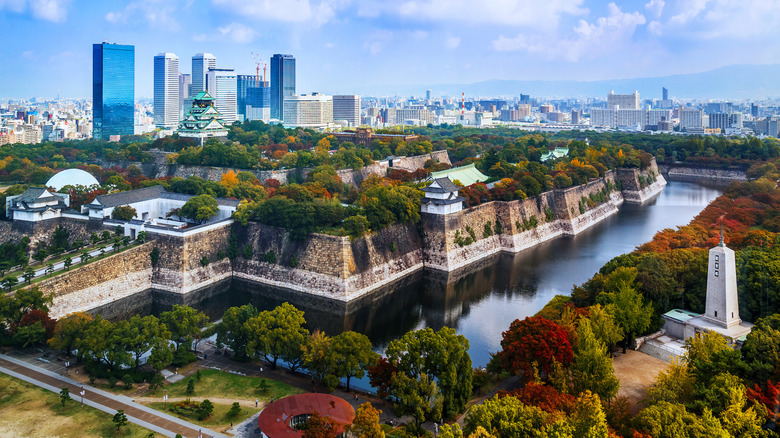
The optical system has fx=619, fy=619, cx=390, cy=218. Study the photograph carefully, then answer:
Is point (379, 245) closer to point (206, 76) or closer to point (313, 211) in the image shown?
point (313, 211)

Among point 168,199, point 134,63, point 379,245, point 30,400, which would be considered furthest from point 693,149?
point 134,63

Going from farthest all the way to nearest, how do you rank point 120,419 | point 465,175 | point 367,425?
point 465,175
point 120,419
point 367,425

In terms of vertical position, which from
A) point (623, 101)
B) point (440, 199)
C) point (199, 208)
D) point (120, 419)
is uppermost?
point (623, 101)

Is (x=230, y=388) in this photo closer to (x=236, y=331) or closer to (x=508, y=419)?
(x=236, y=331)

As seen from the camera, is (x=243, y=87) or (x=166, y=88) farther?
(x=243, y=87)

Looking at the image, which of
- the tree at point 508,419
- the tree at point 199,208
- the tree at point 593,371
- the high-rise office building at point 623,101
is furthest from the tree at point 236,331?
the high-rise office building at point 623,101

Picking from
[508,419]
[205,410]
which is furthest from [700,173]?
[205,410]

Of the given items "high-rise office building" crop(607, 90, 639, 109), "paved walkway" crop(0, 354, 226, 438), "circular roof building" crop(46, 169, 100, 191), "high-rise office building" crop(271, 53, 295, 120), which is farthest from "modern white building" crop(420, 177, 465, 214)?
"high-rise office building" crop(607, 90, 639, 109)
